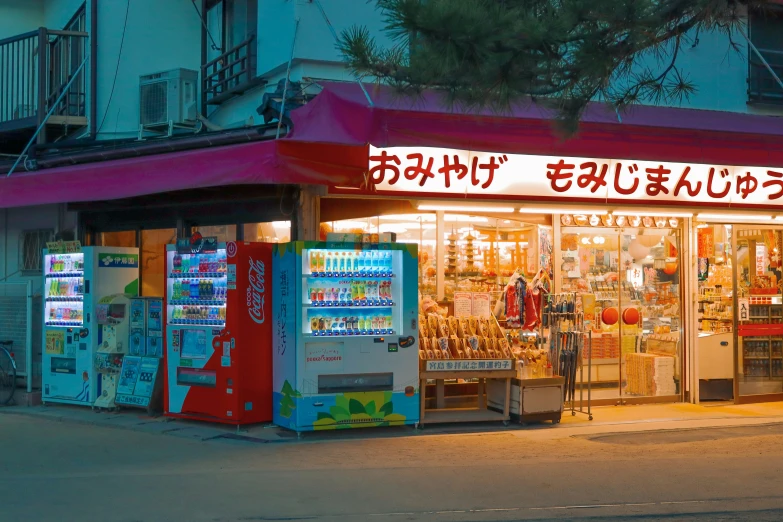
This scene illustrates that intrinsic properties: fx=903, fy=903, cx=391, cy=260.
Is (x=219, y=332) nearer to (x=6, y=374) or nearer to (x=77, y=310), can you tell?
(x=77, y=310)

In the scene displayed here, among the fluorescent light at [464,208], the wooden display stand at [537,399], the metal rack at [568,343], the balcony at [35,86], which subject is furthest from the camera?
the balcony at [35,86]

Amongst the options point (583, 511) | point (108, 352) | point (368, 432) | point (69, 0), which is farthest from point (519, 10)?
point (69, 0)

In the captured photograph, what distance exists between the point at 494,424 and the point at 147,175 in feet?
17.4

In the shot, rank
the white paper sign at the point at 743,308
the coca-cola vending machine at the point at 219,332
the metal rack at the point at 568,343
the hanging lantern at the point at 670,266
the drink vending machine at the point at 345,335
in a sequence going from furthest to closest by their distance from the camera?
the white paper sign at the point at 743,308 → the hanging lantern at the point at 670,266 → the metal rack at the point at 568,343 → the coca-cola vending machine at the point at 219,332 → the drink vending machine at the point at 345,335

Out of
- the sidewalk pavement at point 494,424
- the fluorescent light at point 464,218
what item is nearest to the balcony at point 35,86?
the sidewalk pavement at point 494,424

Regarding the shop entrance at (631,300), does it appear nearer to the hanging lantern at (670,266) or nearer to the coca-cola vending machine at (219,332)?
the hanging lantern at (670,266)

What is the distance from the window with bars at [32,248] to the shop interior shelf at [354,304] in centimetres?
658

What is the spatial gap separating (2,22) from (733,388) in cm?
1536

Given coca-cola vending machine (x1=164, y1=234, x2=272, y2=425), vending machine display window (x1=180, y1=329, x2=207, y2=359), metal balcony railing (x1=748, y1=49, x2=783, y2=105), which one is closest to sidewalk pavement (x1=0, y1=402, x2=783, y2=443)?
coca-cola vending machine (x1=164, y1=234, x2=272, y2=425)

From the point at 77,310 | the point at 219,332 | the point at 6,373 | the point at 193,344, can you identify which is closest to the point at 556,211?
the point at 219,332

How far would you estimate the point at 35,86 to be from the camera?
17141 millimetres

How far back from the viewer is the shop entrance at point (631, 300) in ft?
43.2

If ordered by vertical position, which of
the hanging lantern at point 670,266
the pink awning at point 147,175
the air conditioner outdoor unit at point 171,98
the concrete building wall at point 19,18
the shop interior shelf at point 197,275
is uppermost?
the concrete building wall at point 19,18

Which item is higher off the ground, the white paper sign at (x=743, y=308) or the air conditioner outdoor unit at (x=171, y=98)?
the air conditioner outdoor unit at (x=171, y=98)
